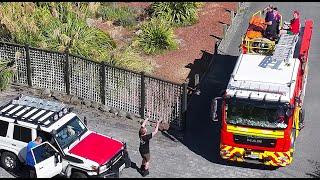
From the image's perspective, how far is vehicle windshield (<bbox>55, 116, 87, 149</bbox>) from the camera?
672 inches

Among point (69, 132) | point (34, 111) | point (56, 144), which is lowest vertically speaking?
point (56, 144)

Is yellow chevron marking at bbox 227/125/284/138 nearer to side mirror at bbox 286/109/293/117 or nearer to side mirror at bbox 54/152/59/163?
side mirror at bbox 286/109/293/117

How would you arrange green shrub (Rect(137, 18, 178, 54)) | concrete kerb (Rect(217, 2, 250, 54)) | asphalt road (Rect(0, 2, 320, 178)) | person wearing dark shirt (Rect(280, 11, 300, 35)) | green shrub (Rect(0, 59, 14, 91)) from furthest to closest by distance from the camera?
concrete kerb (Rect(217, 2, 250, 54))
green shrub (Rect(137, 18, 178, 54))
green shrub (Rect(0, 59, 14, 91))
person wearing dark shirt (Rect(280, 11, 300, 35))
asphalt road (Rect(0, 2, 320, 178))

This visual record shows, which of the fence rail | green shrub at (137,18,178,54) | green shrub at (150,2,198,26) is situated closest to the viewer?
the fence rail

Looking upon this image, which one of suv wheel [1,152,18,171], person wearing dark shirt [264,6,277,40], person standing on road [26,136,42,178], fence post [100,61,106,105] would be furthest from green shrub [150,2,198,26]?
person standing on road [26,136,42,178]

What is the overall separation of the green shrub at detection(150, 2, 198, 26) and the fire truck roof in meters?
10.4

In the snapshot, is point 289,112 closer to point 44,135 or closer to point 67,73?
point 44,135

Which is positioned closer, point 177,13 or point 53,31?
point 53,31

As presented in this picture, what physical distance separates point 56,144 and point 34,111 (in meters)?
1.48

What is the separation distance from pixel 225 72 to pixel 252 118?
7.75m

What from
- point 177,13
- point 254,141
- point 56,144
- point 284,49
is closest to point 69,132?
point 56,144

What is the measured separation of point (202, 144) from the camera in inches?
777

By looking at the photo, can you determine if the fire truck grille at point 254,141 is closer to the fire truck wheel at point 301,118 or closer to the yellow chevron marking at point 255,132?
the yellow chevron marking at point 255,132

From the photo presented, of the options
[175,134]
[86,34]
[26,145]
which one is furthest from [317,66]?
[26,145]
